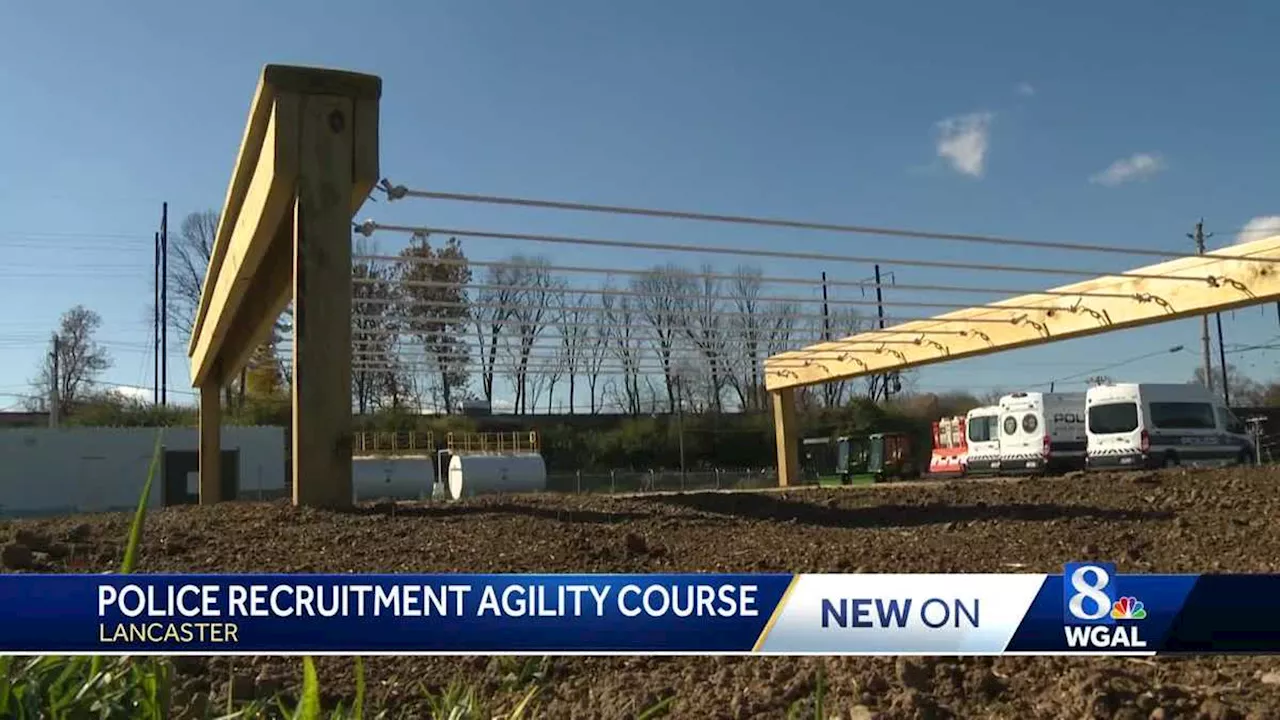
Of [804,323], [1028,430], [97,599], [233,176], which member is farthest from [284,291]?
[1028,430]

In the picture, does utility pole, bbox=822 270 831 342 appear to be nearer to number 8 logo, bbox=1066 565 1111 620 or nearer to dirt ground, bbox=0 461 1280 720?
dirt ground, bbox=0 461 1280 720

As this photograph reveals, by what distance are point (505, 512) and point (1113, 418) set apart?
70.2 ft

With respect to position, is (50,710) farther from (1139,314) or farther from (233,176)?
(1139,314)

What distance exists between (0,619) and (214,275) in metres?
8.47

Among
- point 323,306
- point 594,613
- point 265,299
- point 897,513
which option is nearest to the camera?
point 594,613

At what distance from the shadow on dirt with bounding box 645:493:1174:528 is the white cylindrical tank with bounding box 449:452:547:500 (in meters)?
17.7

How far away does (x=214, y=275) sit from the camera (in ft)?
34.1

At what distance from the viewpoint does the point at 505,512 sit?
229 inches

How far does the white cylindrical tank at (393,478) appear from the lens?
2341cm

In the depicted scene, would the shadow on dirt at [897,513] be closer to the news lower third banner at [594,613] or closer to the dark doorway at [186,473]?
the news lower third banner at [594,613]

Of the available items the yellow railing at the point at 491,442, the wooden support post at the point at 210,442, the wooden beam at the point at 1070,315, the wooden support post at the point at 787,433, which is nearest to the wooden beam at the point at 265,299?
the wooden support post at the point at 210,442

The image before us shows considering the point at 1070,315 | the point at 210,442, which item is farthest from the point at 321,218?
the point at 210,442

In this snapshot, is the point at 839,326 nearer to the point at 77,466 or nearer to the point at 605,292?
the point at 605,292

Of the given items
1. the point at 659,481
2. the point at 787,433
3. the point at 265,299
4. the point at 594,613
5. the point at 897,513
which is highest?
the point at 265,299
